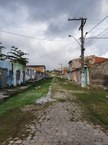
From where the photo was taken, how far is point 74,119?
11.8m

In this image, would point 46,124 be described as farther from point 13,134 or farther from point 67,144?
point 67,144

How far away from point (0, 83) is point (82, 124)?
26.8m

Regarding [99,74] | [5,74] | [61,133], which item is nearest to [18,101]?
[61,133]

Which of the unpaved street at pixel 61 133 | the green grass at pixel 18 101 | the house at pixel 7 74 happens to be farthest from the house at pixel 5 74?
the unpaved street at pixel 61 133

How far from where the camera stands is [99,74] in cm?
4050

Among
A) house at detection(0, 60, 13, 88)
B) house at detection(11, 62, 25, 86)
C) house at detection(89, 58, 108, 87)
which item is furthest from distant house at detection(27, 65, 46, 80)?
house at detection(89, 58, 108, 87)

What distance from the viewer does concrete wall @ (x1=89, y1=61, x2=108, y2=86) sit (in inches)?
1524

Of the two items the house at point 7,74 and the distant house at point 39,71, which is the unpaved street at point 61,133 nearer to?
the house at point 7,74

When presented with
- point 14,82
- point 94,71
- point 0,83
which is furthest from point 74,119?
point 14,82

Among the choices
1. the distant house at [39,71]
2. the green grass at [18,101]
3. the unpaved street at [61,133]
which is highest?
the distant house at [39,71]

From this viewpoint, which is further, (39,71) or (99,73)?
(39,71)

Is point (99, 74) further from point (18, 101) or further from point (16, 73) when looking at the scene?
point (18, 101)

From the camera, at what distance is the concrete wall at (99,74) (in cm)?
3872

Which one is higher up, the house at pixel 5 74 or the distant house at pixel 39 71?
the distant house at pixel 39 71
